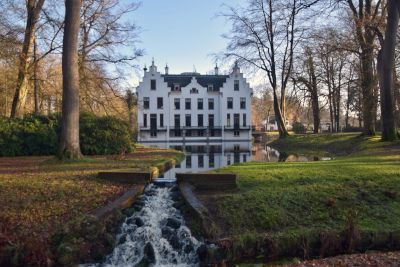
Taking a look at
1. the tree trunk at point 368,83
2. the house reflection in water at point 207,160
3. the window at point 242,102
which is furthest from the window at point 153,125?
the tree trunk at point 368,83

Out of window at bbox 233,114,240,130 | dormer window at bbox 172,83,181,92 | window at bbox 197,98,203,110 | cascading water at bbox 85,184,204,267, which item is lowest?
cascading water at bbox 85,184,204,267

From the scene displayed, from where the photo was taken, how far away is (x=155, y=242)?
694cm

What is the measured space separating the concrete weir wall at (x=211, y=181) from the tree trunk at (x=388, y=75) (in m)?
13.0

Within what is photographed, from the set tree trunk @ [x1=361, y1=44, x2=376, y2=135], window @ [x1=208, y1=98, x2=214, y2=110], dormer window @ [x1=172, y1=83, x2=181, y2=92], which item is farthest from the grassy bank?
dormer window @ [x1=172, y1=83, x2=181, y2=92]

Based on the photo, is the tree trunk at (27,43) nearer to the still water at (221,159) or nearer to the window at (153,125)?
the still water at (221,159)

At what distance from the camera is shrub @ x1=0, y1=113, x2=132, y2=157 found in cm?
1719

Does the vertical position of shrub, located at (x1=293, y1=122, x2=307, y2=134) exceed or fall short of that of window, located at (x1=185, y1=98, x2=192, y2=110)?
it falls short

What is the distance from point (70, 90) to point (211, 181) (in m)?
6.80

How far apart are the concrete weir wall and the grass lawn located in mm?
1711

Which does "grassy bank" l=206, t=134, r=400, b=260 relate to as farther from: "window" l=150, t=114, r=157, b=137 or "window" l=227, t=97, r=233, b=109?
"window" l=227, t=97, r=233, b=109

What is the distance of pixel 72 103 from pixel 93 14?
458 inches

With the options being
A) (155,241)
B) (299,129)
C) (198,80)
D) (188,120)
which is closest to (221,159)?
(155,241)

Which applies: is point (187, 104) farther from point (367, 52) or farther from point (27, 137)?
point (27, 137)

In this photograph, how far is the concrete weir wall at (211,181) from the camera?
892 centimetres
